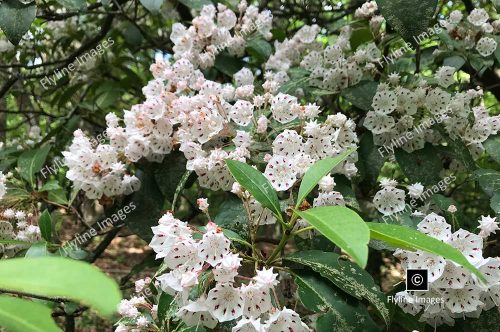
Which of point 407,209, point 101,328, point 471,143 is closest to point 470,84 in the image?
point 471,143

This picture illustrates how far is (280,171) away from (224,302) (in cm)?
43

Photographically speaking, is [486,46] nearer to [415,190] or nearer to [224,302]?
[415,190]

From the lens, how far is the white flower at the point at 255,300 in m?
1.19

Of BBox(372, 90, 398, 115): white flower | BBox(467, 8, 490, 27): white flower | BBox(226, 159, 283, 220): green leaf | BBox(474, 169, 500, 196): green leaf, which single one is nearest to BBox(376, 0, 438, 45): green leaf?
BBox(372, 90, 398, 115): white flower

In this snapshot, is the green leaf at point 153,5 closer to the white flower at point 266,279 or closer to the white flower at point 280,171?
the white flower at point 280,171

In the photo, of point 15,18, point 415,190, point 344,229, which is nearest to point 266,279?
point 344,229

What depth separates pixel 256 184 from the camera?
1.30 metres

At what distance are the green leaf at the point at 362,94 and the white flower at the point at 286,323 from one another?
983mm

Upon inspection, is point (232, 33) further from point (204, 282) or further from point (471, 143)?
point (204, 282)

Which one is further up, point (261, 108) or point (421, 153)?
point (261, 108)

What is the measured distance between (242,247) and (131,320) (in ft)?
1.20

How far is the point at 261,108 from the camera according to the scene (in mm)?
1971

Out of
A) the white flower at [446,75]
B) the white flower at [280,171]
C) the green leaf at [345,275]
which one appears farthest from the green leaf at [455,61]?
the green leaf at [345,275]

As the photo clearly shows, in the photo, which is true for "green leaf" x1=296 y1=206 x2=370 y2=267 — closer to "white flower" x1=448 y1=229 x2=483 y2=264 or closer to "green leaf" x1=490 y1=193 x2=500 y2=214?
"white flower" x1=448 y1=229 x2=483 y2=264
